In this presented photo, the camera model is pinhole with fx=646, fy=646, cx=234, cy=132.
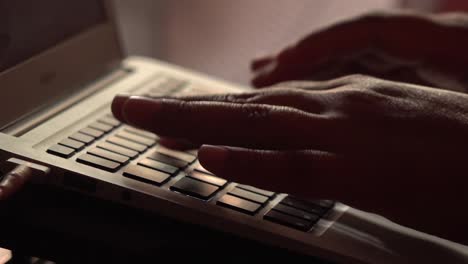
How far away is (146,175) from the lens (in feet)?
1.86

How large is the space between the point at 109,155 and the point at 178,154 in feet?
0.23

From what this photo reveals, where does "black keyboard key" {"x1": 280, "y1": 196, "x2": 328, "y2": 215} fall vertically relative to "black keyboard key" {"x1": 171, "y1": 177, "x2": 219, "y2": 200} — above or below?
below

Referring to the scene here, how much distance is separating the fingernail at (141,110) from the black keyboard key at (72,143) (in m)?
0.05

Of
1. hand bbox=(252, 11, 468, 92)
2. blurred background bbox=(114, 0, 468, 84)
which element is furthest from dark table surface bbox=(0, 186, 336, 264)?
blurred background bbox=(114, 0, 468, 84)

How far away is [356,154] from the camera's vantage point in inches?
22.0

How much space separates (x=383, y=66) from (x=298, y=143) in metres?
0.28

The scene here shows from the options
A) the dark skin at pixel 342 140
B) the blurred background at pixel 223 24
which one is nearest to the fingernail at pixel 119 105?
the dark skin at pixel 342 140

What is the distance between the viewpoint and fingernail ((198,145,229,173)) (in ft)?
1.80

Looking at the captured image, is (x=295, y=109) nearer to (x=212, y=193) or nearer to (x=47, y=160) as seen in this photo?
(x=212, y=193)

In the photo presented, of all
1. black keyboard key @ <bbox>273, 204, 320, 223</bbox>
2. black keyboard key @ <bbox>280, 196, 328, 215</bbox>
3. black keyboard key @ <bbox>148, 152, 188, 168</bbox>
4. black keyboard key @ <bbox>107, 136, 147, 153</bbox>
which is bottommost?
black keyboard key @ <bbox>273, 204, 320, 223</bbox>

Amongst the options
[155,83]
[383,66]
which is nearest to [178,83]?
[155,83]

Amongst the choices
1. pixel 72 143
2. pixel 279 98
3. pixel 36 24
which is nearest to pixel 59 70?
pixel 36 24

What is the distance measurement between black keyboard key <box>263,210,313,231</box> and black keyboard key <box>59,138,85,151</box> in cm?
18

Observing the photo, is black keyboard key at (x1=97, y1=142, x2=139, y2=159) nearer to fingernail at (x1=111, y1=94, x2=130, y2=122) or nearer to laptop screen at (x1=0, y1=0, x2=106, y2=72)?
fingernail at (x1=111, y1=94, x2=130, y2=122)
